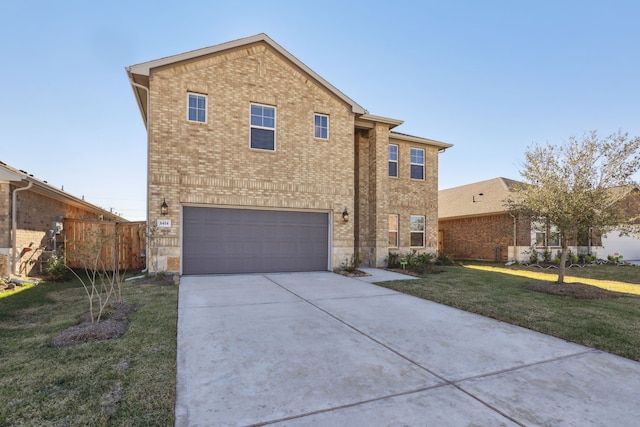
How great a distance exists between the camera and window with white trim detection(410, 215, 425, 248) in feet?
50.0

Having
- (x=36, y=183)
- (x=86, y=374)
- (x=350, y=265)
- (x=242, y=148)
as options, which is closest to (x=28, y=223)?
(x=36, y=183)

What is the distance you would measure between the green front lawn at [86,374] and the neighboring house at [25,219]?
16.1ft

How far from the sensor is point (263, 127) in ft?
37.4

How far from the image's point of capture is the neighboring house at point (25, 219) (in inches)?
358

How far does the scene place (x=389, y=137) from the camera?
1452 centimetres

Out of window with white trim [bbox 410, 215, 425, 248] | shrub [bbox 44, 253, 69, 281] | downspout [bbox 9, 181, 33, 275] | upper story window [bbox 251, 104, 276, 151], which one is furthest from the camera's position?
window with white trim [bbox 410, 215, 425, 248]

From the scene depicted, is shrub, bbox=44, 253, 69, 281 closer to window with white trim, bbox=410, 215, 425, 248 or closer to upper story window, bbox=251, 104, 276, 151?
upper story window, bbox=251, 104, 276, 151

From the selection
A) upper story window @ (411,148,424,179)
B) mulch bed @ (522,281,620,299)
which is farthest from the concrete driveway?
upper story window @ (411,148,424,179)

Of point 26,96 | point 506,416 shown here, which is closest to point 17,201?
point 26,96

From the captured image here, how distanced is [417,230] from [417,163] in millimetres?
3331

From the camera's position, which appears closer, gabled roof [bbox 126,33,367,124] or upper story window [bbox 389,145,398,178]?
gabled roof [bbox 126,33,367,124]

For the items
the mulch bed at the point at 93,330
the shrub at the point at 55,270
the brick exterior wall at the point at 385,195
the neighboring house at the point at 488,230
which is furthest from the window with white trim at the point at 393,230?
the shrub at the point at 55,270

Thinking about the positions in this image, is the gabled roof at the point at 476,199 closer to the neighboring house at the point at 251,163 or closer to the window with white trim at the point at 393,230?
the window with white trim at the point at 393,230

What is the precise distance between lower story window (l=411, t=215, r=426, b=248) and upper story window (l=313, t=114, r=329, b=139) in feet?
20.4
